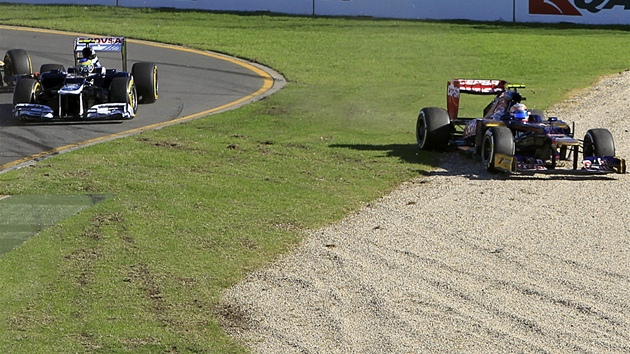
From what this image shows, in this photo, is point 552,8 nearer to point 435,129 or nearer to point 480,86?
point 480,86

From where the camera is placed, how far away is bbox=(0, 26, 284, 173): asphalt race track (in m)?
18.7

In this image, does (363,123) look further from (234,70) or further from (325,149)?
(234,70)

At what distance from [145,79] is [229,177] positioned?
25.4ft

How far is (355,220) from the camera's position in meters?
13.2

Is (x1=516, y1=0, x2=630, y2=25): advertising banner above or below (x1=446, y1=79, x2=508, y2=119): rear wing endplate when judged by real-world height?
above

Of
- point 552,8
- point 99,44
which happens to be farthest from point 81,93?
point 552,8

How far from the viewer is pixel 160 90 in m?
24.9

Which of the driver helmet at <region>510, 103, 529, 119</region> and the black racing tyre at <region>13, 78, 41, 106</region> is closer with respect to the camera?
the driver helmet at <region>510, 103, 529, 119</region>

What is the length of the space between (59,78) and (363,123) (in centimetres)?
600

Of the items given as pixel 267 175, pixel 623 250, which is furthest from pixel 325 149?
pixel 623 250

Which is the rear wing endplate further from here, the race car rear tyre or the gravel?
the gravel

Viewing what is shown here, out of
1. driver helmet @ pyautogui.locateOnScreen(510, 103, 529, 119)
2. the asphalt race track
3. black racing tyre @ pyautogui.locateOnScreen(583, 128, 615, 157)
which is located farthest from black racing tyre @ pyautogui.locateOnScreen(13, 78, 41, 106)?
black racing tyre @ pyautogui.locateOnScreen(583, 128, 615, 157)

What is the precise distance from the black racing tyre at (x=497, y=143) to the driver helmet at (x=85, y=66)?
29.3 ft

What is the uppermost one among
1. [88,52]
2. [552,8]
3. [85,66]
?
[552,8]
